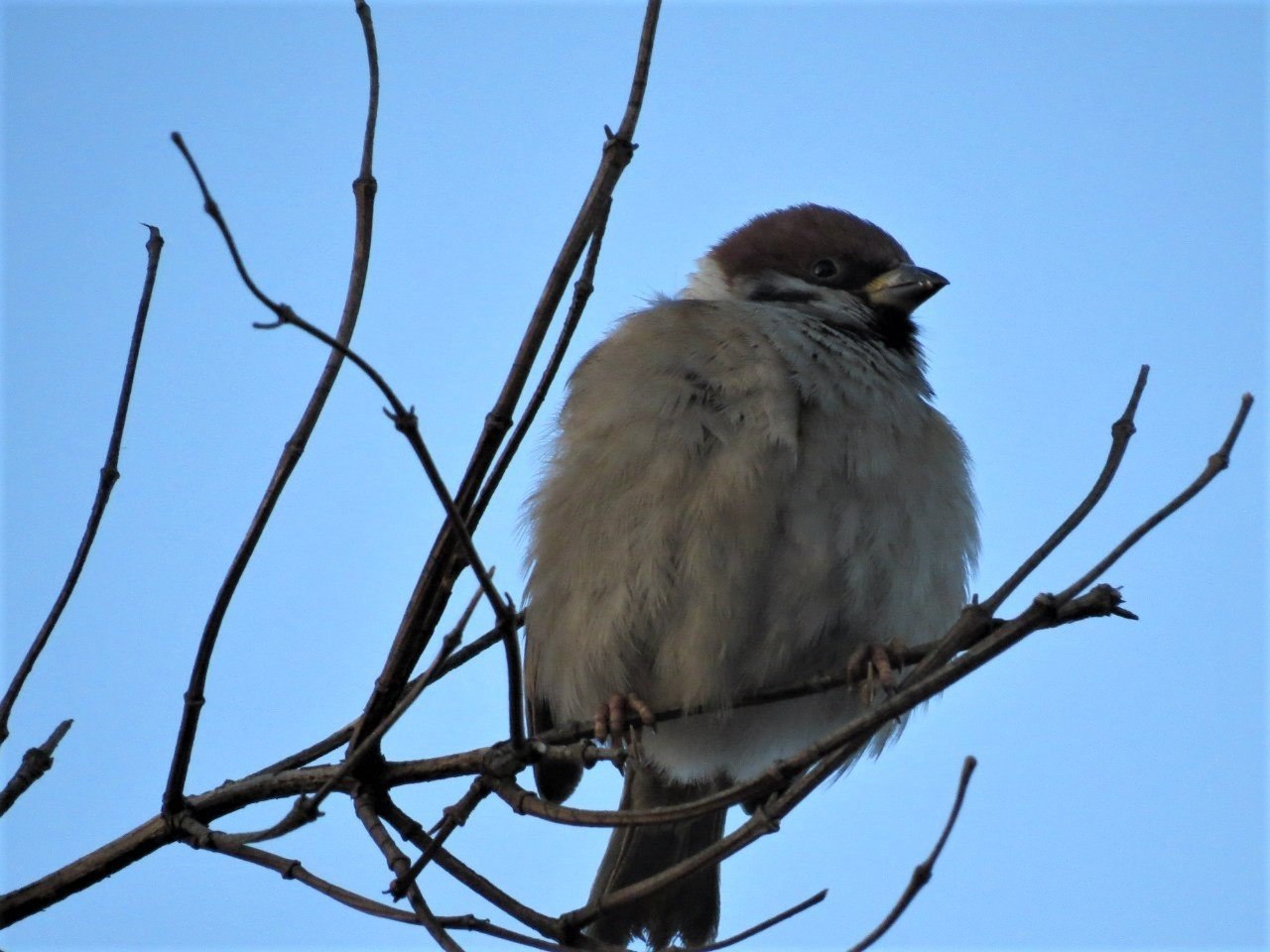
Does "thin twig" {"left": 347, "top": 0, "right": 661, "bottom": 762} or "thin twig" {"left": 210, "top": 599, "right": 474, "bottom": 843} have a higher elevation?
"thin twig" {"left": 347, "top": 0, "right": 661, "bottom": 762}

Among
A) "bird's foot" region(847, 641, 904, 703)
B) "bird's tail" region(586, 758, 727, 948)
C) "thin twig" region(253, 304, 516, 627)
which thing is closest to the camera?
"thin twig" region(253, 304, 516, 627)

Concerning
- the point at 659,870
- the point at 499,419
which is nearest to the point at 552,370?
the point at 499,419

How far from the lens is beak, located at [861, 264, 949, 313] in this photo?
4.58 m

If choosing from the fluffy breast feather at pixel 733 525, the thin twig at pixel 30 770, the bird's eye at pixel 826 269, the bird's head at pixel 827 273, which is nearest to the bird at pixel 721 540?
the fluffy breast feather at pixel 733 525

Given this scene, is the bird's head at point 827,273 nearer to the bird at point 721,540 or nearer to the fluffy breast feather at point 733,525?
the bird at point 721,540

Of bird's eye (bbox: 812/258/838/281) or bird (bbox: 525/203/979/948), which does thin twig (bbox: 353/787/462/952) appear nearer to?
bird (bbox: 525/203/979/948)

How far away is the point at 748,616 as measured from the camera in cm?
357

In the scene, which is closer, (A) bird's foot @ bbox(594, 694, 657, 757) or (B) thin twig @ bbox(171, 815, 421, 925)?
(B) thin twig @ bbox(171, 815, 421, 925)

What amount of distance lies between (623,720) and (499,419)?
121 centimetres

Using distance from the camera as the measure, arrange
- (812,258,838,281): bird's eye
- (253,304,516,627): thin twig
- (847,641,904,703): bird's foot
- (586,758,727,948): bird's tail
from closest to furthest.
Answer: (253,304,516,627): thin twig → (847,641,904,703): bird's foot → (586,758,727,948): bird's tail → (812,258,838,281): bird's eye

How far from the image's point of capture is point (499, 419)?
255 cm

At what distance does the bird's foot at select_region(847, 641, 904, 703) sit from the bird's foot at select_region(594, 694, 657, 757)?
53cm

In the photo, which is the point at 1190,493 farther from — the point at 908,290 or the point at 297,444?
the point at 908,290

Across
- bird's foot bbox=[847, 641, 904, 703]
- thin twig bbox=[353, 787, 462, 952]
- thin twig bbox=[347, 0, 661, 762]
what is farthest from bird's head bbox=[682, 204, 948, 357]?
thin twig bbox=[353, 787, 462, 952]
